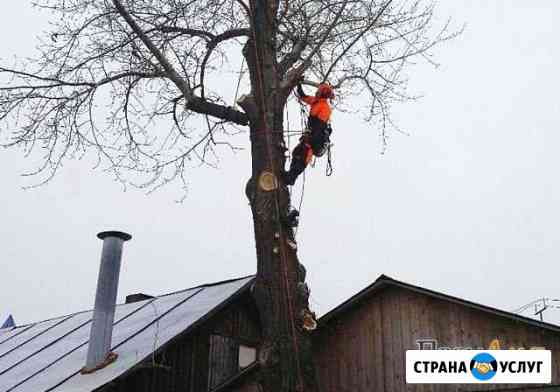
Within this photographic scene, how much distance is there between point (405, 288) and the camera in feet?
30.6

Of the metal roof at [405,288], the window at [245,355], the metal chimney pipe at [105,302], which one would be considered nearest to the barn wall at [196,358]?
the window at [245,355]

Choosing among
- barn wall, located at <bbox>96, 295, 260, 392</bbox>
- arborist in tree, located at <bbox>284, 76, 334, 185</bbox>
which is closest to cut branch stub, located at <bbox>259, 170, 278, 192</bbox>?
arborist in tree, located at <bbox>284, 76, 334, 185</bbox>

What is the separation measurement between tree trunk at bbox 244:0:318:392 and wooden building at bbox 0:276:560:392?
3554 millimetres

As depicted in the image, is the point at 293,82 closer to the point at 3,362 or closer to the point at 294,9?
the point at 294,9

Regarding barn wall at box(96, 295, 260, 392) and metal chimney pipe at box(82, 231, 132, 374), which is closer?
barn wall at box(96, 295, 260, 392)

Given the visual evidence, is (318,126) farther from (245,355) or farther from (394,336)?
(245,355)

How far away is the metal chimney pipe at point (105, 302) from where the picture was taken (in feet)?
→ 35.6

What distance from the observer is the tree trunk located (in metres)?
5.76

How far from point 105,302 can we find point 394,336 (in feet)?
18.4

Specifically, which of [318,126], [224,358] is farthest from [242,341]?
[318,126]

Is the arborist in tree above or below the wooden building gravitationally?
above

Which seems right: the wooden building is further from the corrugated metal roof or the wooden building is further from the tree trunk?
the tree trunk

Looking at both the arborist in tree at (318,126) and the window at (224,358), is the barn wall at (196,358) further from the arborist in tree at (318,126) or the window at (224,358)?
the arborist in tree at (318,126)

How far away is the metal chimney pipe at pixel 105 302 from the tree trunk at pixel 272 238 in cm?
594
